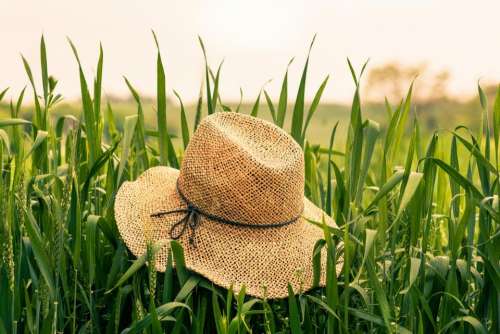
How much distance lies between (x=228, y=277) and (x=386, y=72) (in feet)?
89.7

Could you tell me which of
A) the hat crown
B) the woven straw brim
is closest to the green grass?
the woven straw brim

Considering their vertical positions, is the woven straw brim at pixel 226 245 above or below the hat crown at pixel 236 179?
below

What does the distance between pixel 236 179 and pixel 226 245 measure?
7.5 inches

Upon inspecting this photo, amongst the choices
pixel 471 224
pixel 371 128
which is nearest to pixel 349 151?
pixel 371 128

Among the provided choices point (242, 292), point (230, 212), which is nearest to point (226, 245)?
point (230, 212)

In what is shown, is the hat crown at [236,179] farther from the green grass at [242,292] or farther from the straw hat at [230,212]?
the green grass at [242,292]

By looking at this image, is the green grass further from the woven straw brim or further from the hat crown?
the hat crown

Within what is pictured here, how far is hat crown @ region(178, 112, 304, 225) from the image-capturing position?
2.24 metres

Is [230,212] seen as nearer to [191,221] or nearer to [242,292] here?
[191,221]

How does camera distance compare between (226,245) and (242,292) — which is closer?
(242,292)

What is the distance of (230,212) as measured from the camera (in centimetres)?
225

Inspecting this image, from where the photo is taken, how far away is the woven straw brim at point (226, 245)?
7.02ft

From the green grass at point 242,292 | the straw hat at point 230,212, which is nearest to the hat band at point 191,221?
the straw hat at point 230,212

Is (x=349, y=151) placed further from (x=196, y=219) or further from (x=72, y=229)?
(x=72, y=229)
